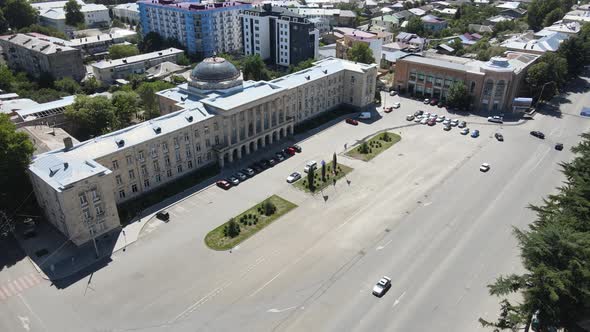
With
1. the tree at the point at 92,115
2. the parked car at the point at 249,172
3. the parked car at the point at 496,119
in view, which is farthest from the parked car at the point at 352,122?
the tree at the point at 92,115

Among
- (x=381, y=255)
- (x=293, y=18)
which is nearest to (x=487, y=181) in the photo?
(x=381, y=255)

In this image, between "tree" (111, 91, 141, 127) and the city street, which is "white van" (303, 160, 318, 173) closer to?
the city street

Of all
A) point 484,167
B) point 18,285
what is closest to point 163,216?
point 18,285

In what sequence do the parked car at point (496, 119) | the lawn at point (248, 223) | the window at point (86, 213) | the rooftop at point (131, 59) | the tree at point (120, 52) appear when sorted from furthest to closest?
the tree at point (120, 52) < the rooftop at point (131, 59) < the parked car at point (496, 119) < the lawn at point (248, 223) < the window at point (86, 213)

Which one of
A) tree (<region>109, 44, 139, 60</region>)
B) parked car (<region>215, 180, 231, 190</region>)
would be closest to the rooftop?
tree (<region>109, 44, 139, 60</region>)

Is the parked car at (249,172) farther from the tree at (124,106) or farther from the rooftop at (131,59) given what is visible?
the rooftop at (131,59)

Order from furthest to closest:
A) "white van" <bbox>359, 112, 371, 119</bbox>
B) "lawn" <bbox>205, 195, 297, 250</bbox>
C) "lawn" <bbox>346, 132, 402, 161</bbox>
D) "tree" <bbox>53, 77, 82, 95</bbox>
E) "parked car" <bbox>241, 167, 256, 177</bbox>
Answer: "tree" <bbox>53, 77, 82, 95</bbox>
"white van" <bbox>359, 112, 371, 119</bbox>
"lawn" <bbox>346, 132, 402, 161</bbox>
"parked car" <bbox>241, 167, 256, 177</bbox>
"lawn" <bbox>205, 195, 297, 250</bbox>
